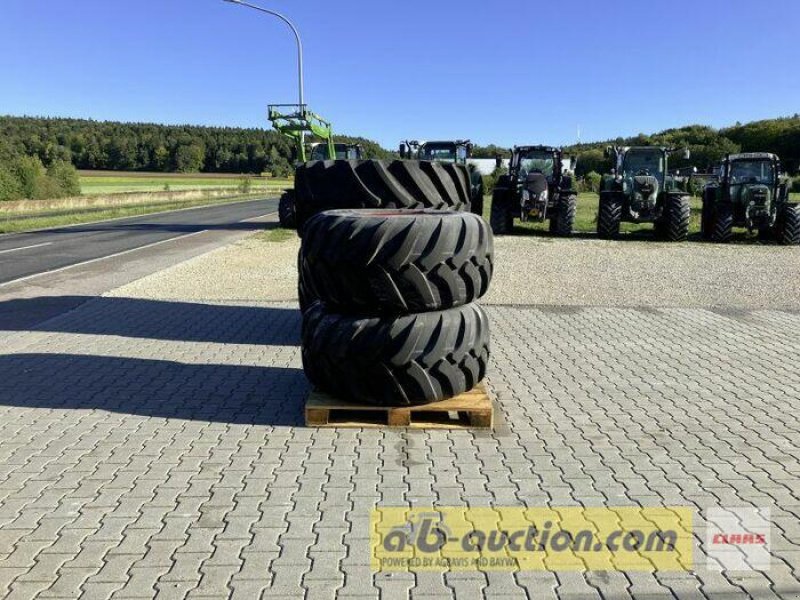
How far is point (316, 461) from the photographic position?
4227mm

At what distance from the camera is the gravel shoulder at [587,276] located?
10102 mm

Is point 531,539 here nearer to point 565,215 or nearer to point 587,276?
point 587,276

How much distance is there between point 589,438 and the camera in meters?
4.66

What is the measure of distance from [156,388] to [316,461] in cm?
219

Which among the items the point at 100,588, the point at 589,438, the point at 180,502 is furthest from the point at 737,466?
the point at 100,588

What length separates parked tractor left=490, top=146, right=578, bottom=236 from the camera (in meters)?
18.2

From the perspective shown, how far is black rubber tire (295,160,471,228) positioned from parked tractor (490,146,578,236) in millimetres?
12495

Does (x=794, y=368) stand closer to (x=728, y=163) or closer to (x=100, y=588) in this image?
(x=100, y=588)

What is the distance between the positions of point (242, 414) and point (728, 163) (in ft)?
54.3

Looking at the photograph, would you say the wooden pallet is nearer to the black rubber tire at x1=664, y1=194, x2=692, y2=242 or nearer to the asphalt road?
the asphalt road

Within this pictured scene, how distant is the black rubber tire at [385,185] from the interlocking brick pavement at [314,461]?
5.71 ft

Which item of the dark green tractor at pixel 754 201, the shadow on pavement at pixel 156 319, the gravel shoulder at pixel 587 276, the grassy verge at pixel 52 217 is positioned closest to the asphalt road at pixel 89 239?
the grassy verge at pixel 52 217

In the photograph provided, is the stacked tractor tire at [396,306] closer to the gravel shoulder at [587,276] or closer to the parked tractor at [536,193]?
the gravel shoulder at [587,276]

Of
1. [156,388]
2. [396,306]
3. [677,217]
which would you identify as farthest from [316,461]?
[677,217]
